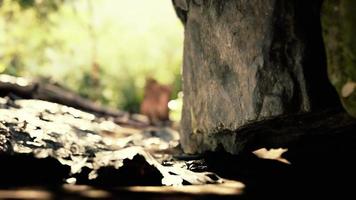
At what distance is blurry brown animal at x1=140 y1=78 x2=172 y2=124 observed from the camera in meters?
16.0

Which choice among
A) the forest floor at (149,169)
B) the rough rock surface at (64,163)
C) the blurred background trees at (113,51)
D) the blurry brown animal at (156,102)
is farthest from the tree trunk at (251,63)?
the blurred background trees at (113,51)

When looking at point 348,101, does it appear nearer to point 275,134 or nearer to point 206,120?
point 275,134

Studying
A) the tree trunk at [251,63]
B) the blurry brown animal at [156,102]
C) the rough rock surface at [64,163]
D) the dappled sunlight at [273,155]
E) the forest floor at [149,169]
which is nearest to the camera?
the forest floor at [149,169]

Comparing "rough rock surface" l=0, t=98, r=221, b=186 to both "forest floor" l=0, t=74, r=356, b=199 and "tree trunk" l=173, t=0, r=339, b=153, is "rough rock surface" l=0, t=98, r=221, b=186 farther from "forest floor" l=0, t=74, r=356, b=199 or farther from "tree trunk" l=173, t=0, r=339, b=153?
"tree trunk" l=173, t=0, r=339, b=153

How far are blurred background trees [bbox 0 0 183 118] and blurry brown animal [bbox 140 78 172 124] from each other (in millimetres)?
7236

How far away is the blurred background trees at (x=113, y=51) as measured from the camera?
24.9m

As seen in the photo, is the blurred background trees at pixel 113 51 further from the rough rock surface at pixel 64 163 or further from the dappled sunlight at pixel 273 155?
the rough rock surface at pixel 64 163

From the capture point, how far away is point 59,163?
485 centimetres

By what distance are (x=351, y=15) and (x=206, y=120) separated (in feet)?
10.5

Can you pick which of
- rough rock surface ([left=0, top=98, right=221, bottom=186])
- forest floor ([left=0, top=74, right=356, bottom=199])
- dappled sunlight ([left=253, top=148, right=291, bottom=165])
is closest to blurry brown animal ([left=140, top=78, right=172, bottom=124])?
forest floor ([left=0, top=74, right=356, bottom=199])

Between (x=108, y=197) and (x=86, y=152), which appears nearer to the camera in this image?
(x=108, y=197)

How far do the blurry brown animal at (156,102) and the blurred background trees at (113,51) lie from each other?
23.7 feet

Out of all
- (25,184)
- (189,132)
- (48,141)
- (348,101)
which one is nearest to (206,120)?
(189,132)

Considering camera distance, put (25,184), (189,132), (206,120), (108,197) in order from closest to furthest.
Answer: (108,197)
(25,184)
(206,120)
(189,132)
